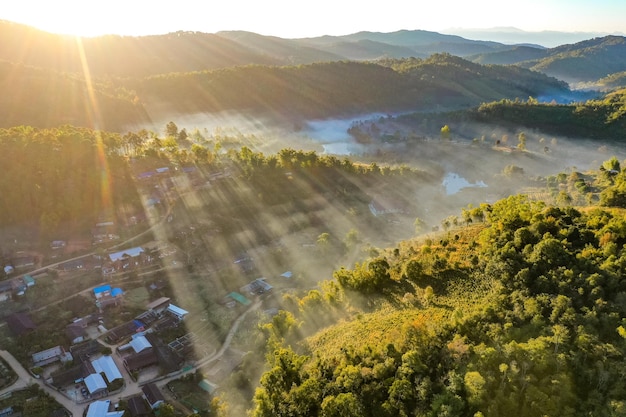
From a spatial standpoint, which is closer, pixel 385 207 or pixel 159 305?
pixel 159 305

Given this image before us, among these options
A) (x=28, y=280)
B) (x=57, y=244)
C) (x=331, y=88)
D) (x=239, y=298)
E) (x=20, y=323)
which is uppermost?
(x=331, y=88)

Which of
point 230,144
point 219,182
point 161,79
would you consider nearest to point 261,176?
point 219,182

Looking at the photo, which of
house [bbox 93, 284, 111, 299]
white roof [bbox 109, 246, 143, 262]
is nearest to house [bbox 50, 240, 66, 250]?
white roof [bbox 109, 246, 143, 262]

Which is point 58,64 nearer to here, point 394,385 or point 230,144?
point 230,144

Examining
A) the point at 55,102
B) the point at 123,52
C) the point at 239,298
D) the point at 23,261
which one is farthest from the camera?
the point at 123,52

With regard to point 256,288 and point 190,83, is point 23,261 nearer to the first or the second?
point 256,288

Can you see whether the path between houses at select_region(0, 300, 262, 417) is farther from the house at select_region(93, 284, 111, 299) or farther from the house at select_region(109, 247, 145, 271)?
the house at select_region(109, 247, 145, 271)

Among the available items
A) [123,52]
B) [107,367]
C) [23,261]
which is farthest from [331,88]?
[107,367]

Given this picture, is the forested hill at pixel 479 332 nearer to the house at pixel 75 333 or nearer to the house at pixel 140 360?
the house at pixel 140 360
